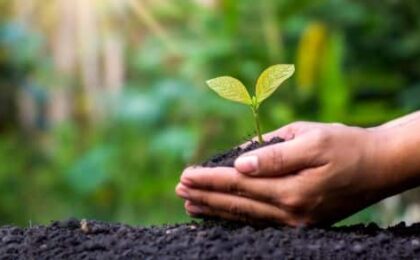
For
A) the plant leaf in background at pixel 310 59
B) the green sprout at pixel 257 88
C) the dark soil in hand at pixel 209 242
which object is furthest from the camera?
the plant leaf in background at pixel 310 59

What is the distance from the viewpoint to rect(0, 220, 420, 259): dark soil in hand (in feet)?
3.05

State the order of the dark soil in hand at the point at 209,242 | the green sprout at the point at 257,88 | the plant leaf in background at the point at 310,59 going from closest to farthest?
the dark soil in hand at the point at 209,242 < the green sprout at the point at 257,88 < the plant leaf in background at the point at 310,59

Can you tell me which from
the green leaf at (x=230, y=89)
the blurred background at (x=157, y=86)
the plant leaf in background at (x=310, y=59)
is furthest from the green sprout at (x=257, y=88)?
the plant leaf in background at (x=310, y=59)

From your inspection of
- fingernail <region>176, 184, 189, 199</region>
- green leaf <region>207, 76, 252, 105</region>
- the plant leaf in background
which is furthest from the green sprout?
the plant leaf in background

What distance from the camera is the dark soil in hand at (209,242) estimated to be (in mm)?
930

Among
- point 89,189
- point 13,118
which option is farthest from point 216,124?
point 13,118

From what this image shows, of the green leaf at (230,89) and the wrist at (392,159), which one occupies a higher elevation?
the green leaf at (230,89)

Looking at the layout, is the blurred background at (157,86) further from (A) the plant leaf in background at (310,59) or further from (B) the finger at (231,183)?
(B) the finger at (231,183)

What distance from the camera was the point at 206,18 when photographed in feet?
8.86

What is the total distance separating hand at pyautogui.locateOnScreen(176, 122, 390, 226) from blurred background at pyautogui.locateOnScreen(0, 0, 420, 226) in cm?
126

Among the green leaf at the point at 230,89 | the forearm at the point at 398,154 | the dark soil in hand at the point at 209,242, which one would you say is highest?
the green leaf at the point at 230,89

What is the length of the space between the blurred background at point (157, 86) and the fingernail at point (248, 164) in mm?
1316

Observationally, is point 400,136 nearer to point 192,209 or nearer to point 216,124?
point 192,209

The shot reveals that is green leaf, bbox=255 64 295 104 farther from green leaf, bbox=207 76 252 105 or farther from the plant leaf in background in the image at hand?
the plant leaf in background
